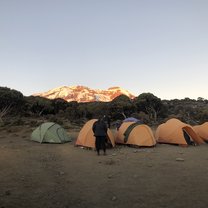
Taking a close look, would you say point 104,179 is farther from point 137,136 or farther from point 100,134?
point 137,136

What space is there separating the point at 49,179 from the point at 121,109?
122 ft

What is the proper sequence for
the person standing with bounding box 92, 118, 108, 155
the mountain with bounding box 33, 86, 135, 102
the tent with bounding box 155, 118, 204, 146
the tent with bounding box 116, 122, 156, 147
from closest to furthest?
the person standing with bounding box 92, 118, 108, 155, the tent with bounding box 116, 122, 156, 147, the tent with bounding box 155, 118, 204, 146, the mountain with bounding box 33, 86, 135, 102

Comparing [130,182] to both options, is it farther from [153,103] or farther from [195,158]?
[153,103]

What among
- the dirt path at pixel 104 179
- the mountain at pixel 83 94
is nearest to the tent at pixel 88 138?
the dirt path at pixel 104 179

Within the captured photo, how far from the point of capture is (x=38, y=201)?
7.68m

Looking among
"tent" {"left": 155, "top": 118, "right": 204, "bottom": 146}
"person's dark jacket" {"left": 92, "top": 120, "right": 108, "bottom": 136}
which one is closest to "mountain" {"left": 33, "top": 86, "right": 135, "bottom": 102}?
"tent" {"left": 155, "top": 118, "right": 204, "bottom": 146}

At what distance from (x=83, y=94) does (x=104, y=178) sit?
163725 mm

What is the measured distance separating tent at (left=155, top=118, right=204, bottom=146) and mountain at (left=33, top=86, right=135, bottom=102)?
14431 cm

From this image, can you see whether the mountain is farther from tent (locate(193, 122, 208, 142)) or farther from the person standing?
the person standing

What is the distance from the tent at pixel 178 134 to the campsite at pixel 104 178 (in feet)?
6.55

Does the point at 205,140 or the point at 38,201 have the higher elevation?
the point at 205,140

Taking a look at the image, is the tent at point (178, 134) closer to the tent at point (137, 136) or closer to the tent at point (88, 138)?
the tent at point (137, 136)

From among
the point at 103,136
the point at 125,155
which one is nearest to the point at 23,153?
the point at 103,136

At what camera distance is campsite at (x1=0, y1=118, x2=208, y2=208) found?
25.1 ft
